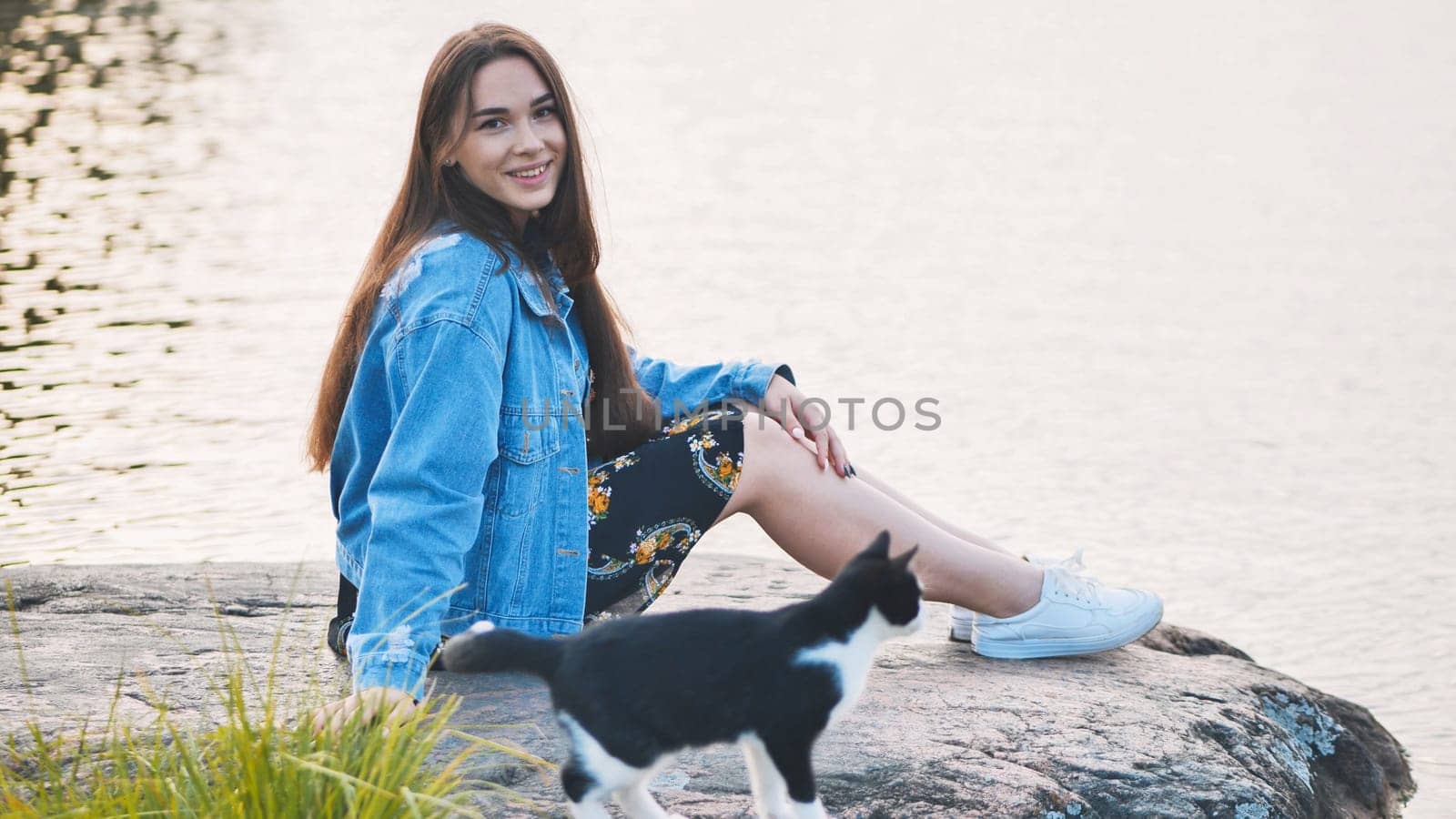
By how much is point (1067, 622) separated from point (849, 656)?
54.1 inches

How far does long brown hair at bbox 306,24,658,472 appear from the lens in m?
2.86

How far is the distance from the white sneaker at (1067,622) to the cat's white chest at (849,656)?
4.24 ft

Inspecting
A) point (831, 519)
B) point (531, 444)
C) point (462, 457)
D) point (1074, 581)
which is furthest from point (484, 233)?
point (1074, 581)

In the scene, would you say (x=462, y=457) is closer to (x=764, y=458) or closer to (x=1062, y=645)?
(x=764, y=458)

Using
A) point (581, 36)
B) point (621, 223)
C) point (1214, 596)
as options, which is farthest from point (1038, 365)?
point (581, 36)

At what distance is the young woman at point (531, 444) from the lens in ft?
8.18

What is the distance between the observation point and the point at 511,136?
2891 mm

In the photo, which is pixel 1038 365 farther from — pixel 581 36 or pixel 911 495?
pixel 581 36

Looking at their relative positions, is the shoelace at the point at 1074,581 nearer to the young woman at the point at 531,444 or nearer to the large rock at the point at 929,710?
the young woman at the point at 531,444

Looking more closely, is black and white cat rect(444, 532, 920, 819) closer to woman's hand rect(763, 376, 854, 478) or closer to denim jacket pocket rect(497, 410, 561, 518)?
denim jacket pocket rect(497, 410, 561, 518)

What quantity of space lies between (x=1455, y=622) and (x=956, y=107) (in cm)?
804

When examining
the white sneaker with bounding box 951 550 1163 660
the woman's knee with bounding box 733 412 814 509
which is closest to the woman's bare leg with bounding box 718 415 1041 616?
the woman's knee with bounding box 733 412 814 509

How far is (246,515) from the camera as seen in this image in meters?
5.15

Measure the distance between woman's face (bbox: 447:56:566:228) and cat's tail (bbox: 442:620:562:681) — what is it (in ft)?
3.78
